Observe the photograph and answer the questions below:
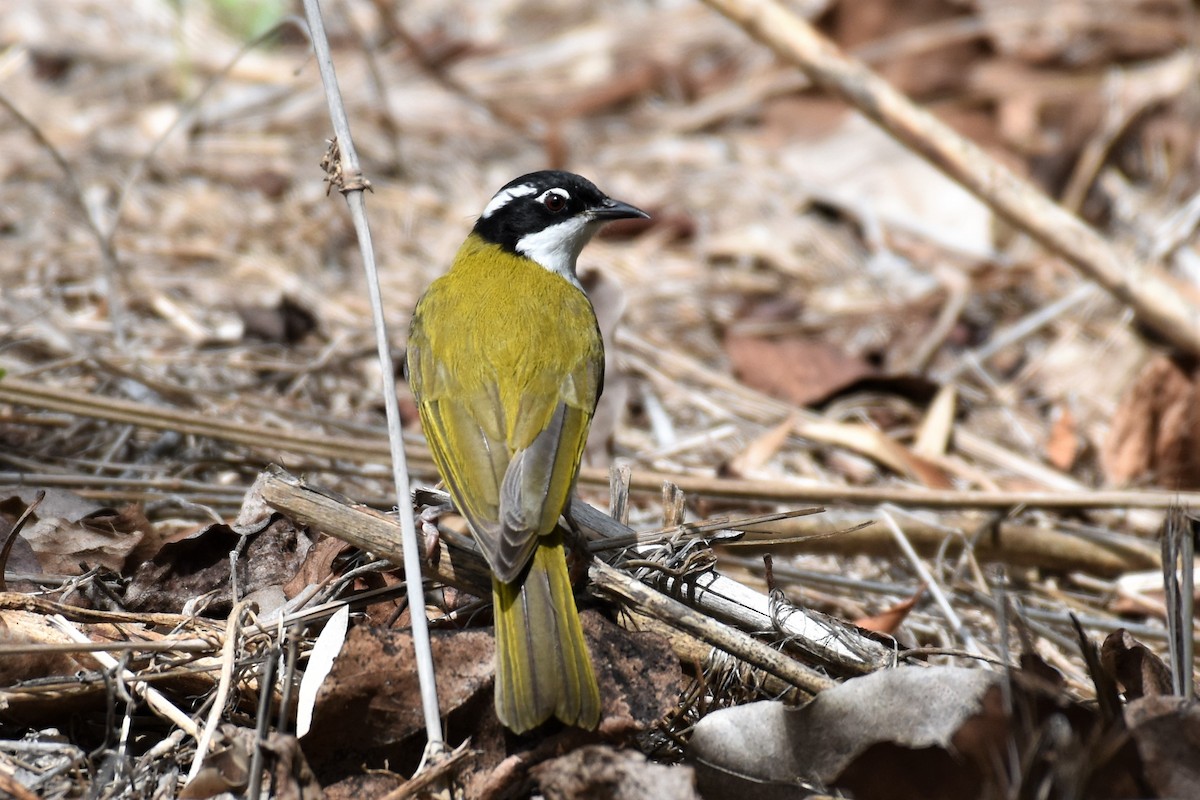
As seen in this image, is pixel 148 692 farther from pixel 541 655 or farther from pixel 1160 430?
pixel 1160 430

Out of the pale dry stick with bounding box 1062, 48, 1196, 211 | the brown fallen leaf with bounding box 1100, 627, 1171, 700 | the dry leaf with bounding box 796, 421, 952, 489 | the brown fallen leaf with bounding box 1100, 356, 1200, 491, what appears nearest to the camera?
the brown fallen leaf with bounding box 1100, 627, 1171, 700

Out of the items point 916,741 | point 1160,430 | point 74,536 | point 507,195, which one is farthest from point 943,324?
point 74,536

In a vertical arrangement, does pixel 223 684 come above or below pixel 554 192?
below

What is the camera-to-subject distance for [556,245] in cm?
471

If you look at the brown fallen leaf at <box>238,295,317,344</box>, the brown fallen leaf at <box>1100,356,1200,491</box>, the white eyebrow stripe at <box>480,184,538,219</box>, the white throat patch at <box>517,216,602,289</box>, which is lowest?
the brown fallen leaf at <box>1100,356,1200,491</box>

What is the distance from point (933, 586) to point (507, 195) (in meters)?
2.20

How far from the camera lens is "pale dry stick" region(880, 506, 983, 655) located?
12.8ft

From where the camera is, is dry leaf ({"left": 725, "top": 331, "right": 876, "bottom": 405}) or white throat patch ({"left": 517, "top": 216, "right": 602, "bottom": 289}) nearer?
white throat patch ({"left": 517, "top": 216, "right": 602, "bottom": 289})

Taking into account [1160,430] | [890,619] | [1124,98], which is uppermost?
[1124,98]

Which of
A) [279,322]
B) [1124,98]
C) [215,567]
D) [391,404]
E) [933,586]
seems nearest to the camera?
[391,404]

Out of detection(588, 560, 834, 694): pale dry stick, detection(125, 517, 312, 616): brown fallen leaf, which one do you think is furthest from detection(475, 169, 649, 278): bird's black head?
detection(588, 560, 834, 694): pale dry stick

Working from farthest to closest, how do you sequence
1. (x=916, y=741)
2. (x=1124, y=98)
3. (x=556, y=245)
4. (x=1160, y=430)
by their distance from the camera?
(x=1124, y=98)
(x=1160, y=430)
(x=556, y=245)
(x=916, y=741)

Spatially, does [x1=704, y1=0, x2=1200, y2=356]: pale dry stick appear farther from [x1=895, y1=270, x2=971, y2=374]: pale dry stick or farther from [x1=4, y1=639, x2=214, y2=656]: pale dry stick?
[x1=4, y1=639, x2=214, y2=656]: pale dry stick

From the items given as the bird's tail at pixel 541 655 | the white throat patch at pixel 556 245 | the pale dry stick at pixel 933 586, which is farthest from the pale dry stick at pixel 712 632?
the white throat patch at pixel 556 245
